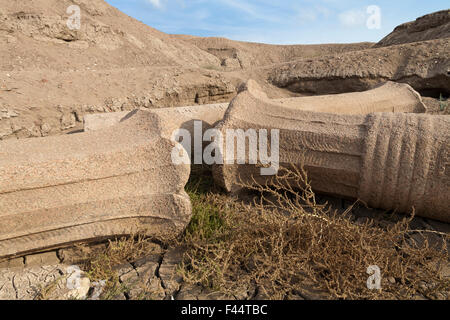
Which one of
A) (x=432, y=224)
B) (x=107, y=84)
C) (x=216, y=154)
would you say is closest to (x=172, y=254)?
(x=216, y=154)

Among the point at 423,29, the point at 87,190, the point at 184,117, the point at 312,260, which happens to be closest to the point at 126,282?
the point at 87,190

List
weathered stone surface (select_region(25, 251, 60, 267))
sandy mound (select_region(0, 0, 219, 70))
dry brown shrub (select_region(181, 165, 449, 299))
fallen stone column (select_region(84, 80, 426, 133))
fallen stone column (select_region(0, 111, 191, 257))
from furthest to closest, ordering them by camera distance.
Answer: sandy mound (select_region(0, 0, 219, 70)) < fallen stone column (select_region(84, 80, 426, 133)) < weathered stone surface (select_region(25, 251, 60, 267)) < fallen stone column (select_region(0, 111, 191, 257)) < dry brown shrub (select_region(181, 165, 449, 299))

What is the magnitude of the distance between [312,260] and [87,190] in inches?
48.5

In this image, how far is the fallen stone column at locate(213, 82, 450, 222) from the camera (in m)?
1.72

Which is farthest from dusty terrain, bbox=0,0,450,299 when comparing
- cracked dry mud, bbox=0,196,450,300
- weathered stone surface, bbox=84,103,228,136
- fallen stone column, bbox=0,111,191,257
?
weathered stone surface, bbox=84,103,228,136

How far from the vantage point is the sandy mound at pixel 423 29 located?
7.73 m

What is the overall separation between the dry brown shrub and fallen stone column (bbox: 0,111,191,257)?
31 centimetres

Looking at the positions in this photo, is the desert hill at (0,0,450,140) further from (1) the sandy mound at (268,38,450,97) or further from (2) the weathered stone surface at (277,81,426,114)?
(2) the weathered stone surface at (277,81,426,114)

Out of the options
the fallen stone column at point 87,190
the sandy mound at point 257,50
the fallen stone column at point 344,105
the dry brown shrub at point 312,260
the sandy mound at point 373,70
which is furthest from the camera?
the sandy mound at point 257,50

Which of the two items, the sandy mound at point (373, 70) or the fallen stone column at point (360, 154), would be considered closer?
the fallen stone column at point (360, 154)

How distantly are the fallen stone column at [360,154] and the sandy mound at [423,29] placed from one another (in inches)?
287

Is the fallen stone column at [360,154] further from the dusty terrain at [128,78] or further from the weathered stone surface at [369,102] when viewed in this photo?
the weathered stone surface at [369,102]

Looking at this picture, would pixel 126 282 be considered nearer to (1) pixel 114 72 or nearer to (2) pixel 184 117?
(2) pixel 184 117

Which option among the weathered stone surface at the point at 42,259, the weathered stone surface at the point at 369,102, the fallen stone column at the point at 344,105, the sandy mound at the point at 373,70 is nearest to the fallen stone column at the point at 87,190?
the weathered stone surface at the point at 42,259
